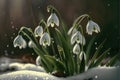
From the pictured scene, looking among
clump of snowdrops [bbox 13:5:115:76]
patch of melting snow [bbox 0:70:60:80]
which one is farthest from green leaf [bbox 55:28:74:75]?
patch of melting snow [bbox 0:70:60:80]

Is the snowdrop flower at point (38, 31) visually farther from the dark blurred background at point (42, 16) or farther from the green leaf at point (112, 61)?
the green leaf at point (112, 61)

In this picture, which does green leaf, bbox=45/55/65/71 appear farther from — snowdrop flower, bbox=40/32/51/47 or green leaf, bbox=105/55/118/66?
green leaf, bbox=105/55/118/66

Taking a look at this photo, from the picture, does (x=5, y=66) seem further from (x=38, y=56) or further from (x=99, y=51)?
(x=99, y=51)

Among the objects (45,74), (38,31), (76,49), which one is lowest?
(45,74)

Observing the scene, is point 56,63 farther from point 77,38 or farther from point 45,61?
point 77,38

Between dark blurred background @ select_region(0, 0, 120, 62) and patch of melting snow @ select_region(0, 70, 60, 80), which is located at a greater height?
dark blurred background @ select_region(0, 0, 120, 62)

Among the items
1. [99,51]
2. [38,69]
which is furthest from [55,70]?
[99,51]

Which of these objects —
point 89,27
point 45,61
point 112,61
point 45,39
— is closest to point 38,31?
point 45,39

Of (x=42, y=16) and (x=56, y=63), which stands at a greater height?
(x=42, y=16)
